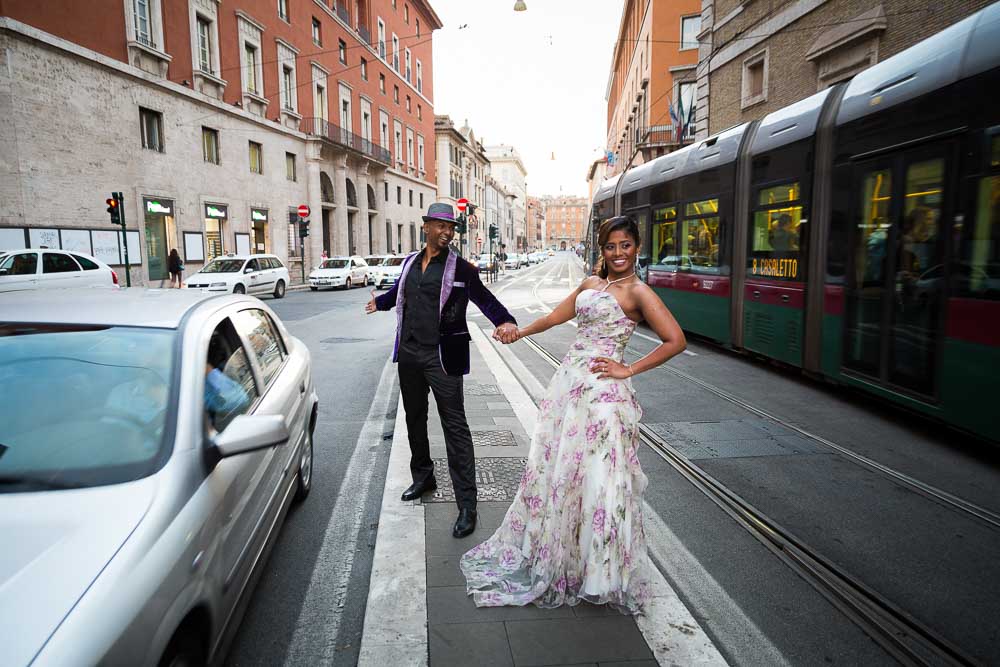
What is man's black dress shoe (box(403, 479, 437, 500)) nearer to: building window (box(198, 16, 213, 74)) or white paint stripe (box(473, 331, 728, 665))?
white paint stripe (box(473, 331, 728, 665))

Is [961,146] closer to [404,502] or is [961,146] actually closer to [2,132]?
[404,502]

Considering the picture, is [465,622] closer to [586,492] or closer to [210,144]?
[586,492]

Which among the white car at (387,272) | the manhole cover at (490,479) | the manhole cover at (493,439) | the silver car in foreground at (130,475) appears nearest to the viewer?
→ the silver car in foreground at (130,475)

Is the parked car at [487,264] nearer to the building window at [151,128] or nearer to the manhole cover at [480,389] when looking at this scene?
the building window at [151,128]

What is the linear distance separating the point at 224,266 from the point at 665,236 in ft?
52.4

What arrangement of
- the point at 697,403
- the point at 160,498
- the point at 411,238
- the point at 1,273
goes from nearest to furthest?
1. the point at 160,498
2. the point at 697,403
3. the point at 1,273
4. the point at 411,238

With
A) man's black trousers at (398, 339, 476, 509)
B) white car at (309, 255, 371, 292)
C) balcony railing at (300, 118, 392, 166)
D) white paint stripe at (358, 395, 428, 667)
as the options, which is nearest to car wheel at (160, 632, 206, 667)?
white paint stripe at (358, 395, 428, 667)

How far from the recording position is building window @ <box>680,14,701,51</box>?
113 ft

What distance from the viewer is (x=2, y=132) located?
17500 mm

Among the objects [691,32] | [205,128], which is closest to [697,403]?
[205,128]

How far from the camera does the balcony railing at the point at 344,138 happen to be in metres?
35.3

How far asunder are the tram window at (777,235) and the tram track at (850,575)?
3.21 metres

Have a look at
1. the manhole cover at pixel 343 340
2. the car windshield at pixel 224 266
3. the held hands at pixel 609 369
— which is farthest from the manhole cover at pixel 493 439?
the car windshield at pixel 224 266

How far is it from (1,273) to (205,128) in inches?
536
